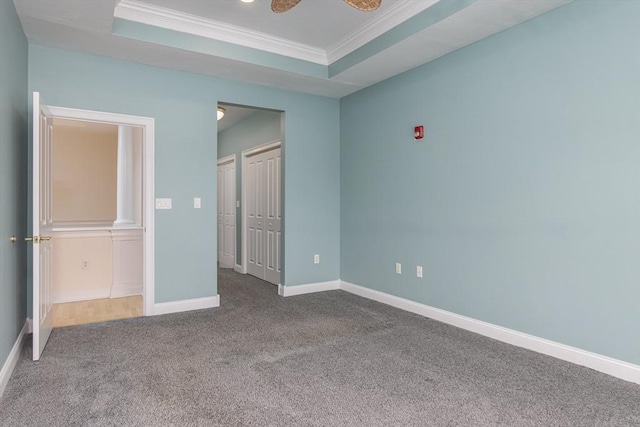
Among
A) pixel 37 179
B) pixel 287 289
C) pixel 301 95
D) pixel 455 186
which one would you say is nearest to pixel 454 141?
pixel 455 186

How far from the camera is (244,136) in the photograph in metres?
6.30

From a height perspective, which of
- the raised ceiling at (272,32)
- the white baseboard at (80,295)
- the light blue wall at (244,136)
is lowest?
the white baseboard at (80,295)

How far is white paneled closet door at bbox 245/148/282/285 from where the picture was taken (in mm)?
5297

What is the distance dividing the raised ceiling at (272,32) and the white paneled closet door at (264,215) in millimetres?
1526

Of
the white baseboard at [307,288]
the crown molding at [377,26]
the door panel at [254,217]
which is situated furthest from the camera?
the door panel at [254,217]

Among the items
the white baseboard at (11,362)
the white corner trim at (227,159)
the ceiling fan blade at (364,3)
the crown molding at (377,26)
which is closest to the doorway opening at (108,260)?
the white baseboard at (11,362)

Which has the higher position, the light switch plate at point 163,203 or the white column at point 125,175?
the white column at point 125,175

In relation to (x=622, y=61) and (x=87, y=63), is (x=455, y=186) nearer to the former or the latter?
(x=622, y=61)

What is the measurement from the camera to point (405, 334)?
10.8 ft

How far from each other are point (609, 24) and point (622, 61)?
0.87ft

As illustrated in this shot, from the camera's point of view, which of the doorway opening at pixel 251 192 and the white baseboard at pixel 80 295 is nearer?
the white baseboard at pixel 80 295

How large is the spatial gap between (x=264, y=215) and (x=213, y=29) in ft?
8.91

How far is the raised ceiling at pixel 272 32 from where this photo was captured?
2.84 m

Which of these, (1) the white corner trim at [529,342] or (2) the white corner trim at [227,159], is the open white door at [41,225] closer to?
(1) the white corner trim at [529,342]
